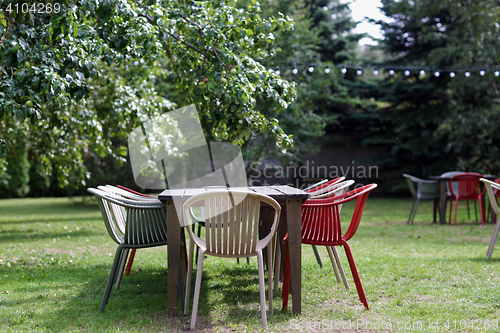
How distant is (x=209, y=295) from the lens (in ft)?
11.1

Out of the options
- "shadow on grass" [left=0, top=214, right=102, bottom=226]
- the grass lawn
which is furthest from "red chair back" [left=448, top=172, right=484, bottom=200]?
"shadow on grass" [left=0, top=214, right=102, bottom=226]

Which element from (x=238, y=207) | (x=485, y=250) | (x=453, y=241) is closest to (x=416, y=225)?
(x=453, y=241)

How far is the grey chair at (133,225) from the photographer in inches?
119

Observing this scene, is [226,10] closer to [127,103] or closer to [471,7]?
[127,103]

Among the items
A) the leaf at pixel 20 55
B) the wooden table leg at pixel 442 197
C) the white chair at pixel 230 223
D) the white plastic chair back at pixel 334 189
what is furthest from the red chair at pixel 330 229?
the wooden table leg at pixel 442 197

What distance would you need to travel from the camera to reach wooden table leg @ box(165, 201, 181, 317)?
2.85m

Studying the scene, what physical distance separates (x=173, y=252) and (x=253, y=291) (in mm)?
916

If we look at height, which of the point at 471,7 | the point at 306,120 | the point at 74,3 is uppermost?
the point at 471,7

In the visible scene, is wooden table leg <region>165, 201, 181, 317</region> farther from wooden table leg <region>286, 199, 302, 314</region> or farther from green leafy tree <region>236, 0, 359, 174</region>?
green leafy tree <region>236, 0, 359, 174</region>

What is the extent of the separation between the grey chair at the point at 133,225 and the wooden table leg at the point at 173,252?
0.45 ft

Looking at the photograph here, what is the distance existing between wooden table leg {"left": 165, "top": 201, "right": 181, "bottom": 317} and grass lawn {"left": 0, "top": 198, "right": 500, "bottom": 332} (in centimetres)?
11

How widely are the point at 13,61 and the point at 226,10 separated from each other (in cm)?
180

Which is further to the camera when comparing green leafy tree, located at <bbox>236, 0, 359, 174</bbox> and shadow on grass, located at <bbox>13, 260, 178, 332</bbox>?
green leafy tree, located at <bbox>236, 0, 359, 174</bbox>

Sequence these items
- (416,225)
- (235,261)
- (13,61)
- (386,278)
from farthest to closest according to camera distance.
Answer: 1. (416,225)
2. (235,261)
3. (386,278)
4. (13,61)
